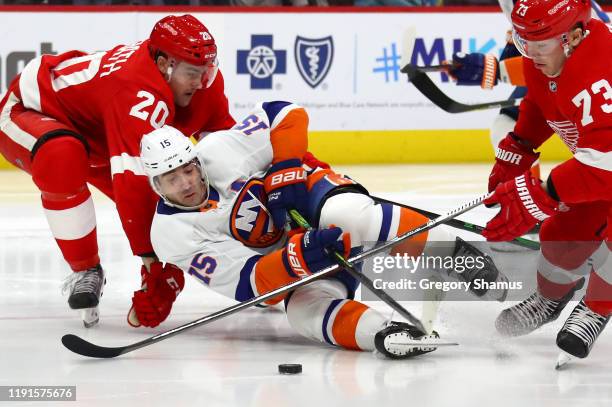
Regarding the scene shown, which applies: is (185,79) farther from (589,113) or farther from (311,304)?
(589,113)

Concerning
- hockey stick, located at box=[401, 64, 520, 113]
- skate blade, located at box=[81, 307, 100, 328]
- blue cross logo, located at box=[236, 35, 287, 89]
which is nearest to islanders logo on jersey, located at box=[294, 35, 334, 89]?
blue cross logo, located at box=[236, 35, 287, 89]

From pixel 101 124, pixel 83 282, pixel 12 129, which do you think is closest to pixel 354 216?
pixel 83 282

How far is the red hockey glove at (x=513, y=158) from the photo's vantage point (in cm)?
348

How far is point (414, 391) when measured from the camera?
8.96 feet

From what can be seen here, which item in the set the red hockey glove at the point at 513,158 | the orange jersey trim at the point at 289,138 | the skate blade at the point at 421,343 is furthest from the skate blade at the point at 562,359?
the orange jersey trim at the point at 289,138

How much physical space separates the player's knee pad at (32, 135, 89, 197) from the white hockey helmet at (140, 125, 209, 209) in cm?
34

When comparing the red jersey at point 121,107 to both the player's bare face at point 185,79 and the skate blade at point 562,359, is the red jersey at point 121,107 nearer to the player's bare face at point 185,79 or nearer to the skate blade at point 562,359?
the player's bare face at point 185,79

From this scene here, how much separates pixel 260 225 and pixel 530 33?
952 millimetres

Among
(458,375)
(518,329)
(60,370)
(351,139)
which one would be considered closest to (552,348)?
(518,329)

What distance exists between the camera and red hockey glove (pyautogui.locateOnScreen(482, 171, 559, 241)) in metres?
2.89

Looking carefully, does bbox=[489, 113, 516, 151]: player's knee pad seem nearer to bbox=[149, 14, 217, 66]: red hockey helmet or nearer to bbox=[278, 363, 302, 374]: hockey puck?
bbox=[149, 14, 217, 66]: red hockey helmet

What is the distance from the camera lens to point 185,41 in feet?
11.6

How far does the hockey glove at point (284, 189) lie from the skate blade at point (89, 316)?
2.11ft

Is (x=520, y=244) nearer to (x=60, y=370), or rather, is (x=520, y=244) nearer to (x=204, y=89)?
(x=204, y=89)
